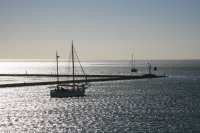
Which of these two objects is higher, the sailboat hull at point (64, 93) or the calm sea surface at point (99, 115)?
the sailboat hull at point (64, 93)

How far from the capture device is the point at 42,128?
6494cm

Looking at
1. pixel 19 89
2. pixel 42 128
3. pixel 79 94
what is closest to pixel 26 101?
pixel 79 94

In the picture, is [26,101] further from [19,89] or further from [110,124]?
[110,124]

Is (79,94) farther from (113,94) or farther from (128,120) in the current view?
(128,120)

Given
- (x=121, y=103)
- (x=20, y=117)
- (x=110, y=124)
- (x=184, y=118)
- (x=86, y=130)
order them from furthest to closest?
1. (x=121, y=103)
2. (x=20, y=117)
3. (x=184, y=118)
4. (x=110, y=124)
5. (x=86, y=130)

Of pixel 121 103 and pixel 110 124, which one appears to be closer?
pixel 110 124

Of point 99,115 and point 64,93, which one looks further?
point 64,93

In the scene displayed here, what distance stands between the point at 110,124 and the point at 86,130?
5.77 metres

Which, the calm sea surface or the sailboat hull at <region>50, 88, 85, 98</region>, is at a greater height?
the sailboat hull at <region>50, 88, 85, 98</region>

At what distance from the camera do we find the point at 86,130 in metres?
62.4

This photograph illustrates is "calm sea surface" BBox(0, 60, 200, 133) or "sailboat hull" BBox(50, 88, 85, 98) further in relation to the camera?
"sailboat hull" BBox(50, 88, 85, 98)

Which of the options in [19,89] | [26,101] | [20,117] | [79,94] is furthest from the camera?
[19,89]

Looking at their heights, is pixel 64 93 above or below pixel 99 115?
above

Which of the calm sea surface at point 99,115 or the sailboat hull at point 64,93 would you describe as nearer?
the calm sea surface at point 99,115
